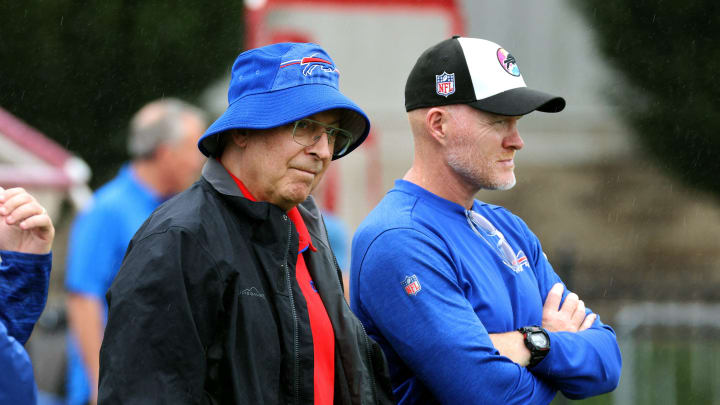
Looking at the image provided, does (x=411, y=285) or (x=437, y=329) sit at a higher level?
(x=411, y=285)

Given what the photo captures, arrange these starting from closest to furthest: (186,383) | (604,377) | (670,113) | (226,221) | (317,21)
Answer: (186,383) → (226,221) → (604,377) → (317,21) → (670,113)

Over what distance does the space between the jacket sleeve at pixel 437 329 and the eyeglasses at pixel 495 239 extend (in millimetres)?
224

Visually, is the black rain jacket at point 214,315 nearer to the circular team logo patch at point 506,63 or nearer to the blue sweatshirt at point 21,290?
the blue sweatshirt at point 21,290

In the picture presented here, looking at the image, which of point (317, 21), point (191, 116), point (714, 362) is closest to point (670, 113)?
point (714, 362)

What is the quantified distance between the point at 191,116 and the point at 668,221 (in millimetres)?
15438

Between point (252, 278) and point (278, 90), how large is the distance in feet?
1.70

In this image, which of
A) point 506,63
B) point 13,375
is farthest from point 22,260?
point 506,63

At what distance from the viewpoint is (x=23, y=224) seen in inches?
98.2

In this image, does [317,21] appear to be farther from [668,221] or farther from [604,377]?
[668,221]

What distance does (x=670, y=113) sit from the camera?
16.5 m

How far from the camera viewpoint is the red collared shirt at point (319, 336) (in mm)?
2514

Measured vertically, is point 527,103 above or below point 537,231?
above

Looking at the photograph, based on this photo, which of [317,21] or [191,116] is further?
[317,21]

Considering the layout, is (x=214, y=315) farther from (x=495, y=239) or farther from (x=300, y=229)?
(x=495, y=239)
